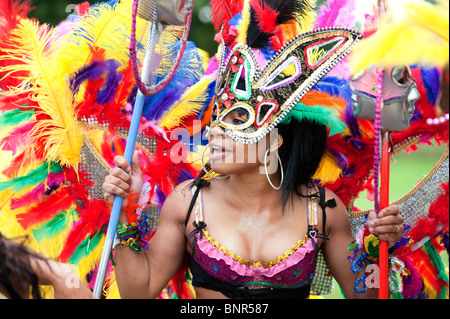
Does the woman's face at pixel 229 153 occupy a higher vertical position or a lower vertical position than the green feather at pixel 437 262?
higher

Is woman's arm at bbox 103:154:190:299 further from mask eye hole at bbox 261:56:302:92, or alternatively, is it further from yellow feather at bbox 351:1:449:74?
yellow feather at bbox 351:1:449:74

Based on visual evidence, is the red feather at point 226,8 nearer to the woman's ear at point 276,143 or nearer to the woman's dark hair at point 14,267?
the woman's ear at point 276,143

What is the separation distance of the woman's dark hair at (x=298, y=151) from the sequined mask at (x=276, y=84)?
0.20 m

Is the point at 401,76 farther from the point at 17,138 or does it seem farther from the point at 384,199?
the point at 17,138

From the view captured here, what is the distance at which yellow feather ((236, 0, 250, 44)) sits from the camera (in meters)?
2.50

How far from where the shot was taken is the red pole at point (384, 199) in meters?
1.96

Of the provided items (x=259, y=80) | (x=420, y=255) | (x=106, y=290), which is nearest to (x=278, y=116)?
(x=259, y=80)

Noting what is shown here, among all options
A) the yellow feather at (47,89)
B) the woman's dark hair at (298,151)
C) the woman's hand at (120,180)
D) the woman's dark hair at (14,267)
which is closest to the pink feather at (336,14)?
the woman's dark hair at (298,151)

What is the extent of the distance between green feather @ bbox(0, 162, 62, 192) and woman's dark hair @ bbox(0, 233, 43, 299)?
1138 millimetres

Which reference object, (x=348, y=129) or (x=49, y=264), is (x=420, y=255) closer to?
(x=348, y=129)

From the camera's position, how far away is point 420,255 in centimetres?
267

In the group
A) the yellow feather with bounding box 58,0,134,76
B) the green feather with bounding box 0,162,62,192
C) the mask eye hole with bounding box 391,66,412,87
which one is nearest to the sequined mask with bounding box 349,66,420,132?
the mask eye hole with bounding box 391,66,412,87

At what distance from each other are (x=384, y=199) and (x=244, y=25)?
1052 mm

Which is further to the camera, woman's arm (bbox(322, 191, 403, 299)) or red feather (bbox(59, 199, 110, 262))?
red feather (bbox(59, 199, 110, 262))
